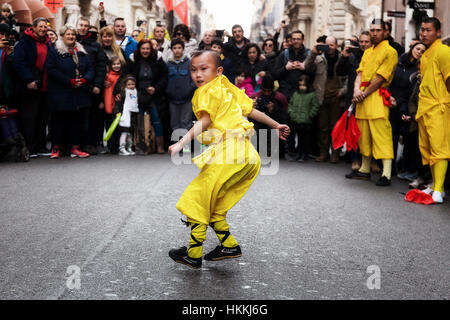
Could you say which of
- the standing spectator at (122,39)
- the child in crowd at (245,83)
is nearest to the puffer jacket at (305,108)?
the child in crowd at (245,83)

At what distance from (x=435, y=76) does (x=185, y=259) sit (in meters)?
4.28

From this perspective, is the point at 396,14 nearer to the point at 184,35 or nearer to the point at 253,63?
the point at 253,63

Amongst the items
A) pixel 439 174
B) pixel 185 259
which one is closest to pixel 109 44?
→ pixel 439 174

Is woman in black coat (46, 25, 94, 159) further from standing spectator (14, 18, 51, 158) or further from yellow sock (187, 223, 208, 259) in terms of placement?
yellow sock (187, 223, 208, 259)

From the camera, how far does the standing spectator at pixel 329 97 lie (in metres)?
10.6

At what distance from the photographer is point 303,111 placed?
10609mm

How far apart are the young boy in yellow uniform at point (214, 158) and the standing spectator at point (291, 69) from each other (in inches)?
282

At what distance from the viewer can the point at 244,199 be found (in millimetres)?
6723

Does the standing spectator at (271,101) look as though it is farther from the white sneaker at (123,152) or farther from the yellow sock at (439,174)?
the yellow sock at (439,174)

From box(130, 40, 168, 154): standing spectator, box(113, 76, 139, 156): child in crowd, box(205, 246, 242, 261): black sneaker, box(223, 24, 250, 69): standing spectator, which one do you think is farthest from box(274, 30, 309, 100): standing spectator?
box(205, 246, 242, 261): black sneaker

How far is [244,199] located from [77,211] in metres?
1.89

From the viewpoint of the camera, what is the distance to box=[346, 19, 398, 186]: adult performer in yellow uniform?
7.86 meters

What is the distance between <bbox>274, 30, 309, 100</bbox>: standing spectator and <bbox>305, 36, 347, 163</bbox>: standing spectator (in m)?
0.43
